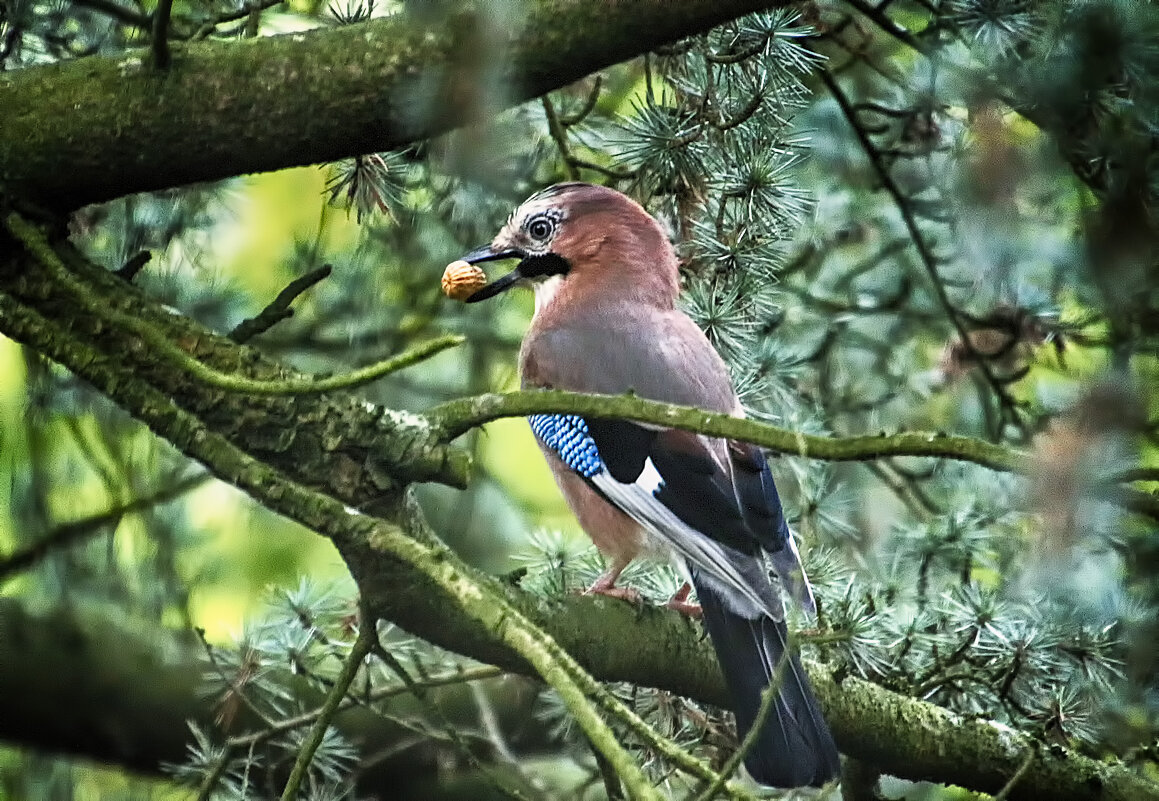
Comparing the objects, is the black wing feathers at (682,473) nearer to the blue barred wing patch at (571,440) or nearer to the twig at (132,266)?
the blue barred wing patch at (571,440)

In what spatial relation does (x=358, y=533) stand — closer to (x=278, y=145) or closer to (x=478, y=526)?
(x=278, y=145)

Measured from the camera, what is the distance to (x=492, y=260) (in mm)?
3275

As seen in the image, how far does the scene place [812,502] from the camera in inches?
127

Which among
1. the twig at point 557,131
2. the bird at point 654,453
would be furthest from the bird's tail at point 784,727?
the twig at point 557,131

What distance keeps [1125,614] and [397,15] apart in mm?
1524

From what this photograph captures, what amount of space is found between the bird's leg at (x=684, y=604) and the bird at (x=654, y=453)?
1 centimetres

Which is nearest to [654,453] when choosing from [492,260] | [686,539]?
[686,539]

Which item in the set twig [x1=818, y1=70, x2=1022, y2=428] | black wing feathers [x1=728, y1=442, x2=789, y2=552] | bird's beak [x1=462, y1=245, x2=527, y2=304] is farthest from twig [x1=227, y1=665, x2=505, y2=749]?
twig [x1=818, y1=70, x2=1022, y2=428]

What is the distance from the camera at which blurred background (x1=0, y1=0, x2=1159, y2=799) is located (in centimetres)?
275

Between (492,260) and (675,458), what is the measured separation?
2.17 ft

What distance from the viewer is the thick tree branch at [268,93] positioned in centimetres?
228

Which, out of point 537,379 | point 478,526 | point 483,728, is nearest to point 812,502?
point 537,379

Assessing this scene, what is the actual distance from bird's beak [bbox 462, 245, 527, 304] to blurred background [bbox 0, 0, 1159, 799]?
114mm

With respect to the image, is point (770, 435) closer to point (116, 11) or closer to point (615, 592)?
point (615, 592)
